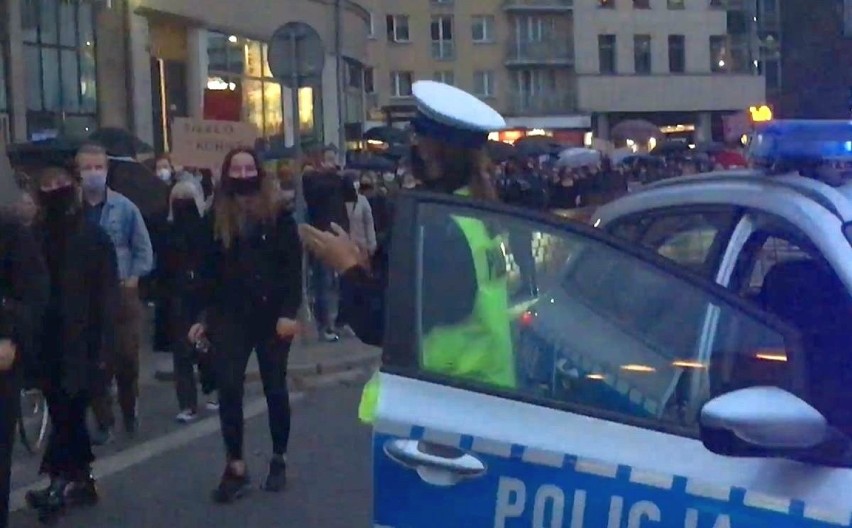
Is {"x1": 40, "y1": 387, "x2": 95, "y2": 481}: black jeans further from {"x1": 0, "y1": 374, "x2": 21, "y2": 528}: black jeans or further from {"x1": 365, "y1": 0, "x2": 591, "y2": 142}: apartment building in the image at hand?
{"x1": 365, "y1": 0, "x2": 591, "y2": 142}: apartment building

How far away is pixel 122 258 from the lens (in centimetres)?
1018

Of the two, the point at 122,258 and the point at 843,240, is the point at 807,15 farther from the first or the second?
the point at 843,240

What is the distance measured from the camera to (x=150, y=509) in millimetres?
8141

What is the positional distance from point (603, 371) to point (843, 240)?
0.68 metres

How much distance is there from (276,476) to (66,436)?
1.16 meters

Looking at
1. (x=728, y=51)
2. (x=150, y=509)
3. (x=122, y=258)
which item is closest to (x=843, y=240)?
(x=150, y=509)

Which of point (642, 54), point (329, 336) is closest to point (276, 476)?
point (329, 336)

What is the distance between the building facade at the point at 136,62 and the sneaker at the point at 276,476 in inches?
522

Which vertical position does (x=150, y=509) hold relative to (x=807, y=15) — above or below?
below

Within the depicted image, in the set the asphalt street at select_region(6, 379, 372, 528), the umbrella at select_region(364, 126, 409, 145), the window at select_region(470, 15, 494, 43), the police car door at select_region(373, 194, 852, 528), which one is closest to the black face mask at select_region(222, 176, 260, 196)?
the asphalt street at select_region(6, 379, 372, 528)

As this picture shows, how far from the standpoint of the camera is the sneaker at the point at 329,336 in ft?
52.4

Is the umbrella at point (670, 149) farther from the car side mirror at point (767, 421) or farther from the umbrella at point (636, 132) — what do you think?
the car side mirror at point (767, 421)

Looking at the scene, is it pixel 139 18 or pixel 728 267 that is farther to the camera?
pixel 139 18

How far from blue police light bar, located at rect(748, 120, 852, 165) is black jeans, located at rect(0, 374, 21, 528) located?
3.40 metres
